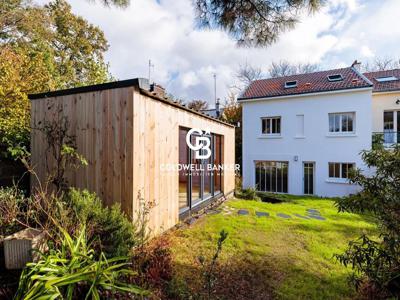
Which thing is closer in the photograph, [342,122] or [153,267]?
[153,267]

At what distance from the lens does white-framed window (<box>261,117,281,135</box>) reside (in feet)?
52.1

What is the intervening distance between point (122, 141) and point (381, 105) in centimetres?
1679

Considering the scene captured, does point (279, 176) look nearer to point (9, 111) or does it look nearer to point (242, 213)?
point (242, 213)

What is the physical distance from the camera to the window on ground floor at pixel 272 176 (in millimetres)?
15602

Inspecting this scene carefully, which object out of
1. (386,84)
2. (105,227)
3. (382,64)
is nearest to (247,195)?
(105,227)

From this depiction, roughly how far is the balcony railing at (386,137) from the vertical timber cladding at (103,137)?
15.0 meters

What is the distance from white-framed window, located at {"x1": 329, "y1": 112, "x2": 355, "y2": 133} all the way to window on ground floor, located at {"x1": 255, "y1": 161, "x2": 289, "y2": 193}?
11.6ft

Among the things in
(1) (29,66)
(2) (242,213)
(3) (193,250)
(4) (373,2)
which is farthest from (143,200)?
(1) (29,66)

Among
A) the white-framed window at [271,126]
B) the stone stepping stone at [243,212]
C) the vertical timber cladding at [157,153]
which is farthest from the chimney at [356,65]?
the vertical timber cladding at [157,153]

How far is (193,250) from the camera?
475 cm

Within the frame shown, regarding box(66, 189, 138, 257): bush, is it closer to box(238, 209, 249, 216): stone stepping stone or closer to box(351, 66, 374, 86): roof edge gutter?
Result: box(238, 209, 249, 216): stone stepping stone

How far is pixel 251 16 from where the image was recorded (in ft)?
14.7

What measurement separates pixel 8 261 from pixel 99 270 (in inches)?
54.0

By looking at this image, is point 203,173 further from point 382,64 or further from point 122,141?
point 382,64
